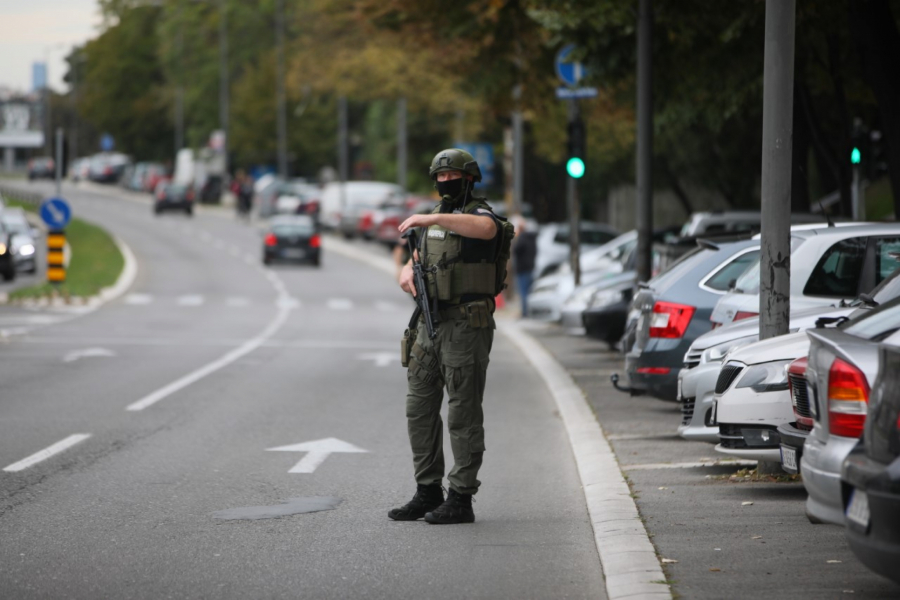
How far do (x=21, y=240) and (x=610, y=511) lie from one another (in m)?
34.3

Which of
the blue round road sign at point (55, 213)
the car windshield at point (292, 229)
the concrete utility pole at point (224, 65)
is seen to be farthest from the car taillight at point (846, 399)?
the concrete utility pole at point (224, 65)

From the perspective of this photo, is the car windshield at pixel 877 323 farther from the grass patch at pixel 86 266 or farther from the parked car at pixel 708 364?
the grass patch at pixel 86 266

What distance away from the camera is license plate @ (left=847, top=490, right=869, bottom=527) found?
211 inches

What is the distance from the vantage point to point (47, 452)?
10625mm

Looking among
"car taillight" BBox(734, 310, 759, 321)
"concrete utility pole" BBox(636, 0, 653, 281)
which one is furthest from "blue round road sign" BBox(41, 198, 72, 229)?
"car taillight" BBox(734, 310, 759, 321)

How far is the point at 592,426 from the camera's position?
1218 centimetres

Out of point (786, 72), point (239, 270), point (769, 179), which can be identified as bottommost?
point (239, 270)

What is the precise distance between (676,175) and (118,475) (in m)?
25.3

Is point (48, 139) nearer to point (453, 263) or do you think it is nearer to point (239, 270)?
point (239, 270)

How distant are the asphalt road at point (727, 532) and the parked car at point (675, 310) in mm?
461

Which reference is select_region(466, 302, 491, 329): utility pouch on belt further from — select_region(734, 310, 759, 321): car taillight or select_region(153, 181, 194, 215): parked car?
select_region(153, 181, 194, 215): parked car

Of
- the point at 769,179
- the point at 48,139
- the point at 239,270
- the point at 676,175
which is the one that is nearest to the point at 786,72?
the point at 769,179

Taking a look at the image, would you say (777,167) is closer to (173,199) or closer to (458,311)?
(458,311)

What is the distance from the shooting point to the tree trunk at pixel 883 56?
51.1 feet
